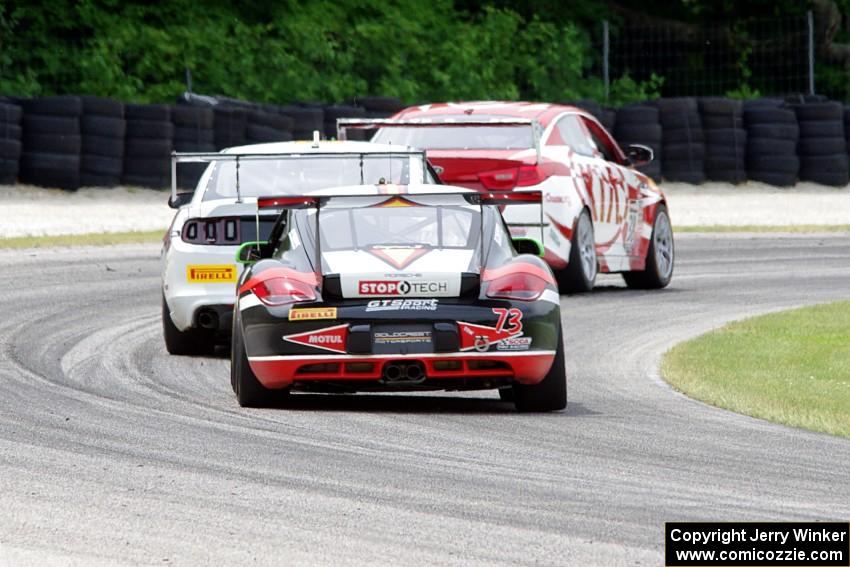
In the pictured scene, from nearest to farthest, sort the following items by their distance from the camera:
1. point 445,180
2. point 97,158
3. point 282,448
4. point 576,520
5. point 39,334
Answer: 1. point 576,520
2. point 282,448
3. point 39,334
4. point 445,180
5. point 97,158

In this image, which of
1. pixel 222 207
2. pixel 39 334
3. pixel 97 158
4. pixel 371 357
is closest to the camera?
pixel 371 357

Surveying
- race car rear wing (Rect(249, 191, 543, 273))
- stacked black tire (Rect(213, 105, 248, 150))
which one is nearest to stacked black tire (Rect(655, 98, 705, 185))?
stacked black tire (Rect(213, 105, 248, 150))

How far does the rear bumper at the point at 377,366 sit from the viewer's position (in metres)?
9.87

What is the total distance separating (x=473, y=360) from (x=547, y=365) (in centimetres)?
41

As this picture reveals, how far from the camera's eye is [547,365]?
10.1 metres

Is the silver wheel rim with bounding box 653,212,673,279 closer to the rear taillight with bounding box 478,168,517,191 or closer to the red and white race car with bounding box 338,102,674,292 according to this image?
the red and white race car with bounding box 338,102,674,292

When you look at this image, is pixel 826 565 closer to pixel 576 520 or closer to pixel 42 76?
pixel 576 520

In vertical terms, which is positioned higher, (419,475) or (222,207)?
(222,207)

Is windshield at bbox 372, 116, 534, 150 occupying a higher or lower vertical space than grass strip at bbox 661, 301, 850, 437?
higher

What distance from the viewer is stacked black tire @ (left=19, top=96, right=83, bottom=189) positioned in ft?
91.0

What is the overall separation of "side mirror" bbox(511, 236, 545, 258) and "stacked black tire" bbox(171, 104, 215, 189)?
59.2ft

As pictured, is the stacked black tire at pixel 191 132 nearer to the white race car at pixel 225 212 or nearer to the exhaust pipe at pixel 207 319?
the white race car at pixel 225 212

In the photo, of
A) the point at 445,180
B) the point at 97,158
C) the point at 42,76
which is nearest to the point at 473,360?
the point at 445,180

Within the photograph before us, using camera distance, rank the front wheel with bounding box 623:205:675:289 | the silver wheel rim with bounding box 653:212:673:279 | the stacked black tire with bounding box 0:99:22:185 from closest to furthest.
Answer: the front wheel with bounding box 623:205:675:289, the silver wheel rim with bounding box 653:212:673:279, the stacked black tire with bounding box 0:99:22:185
